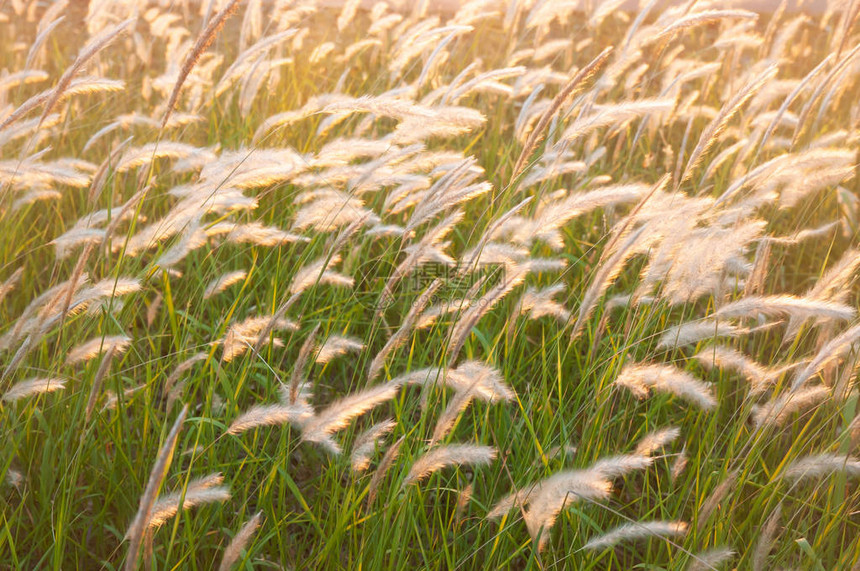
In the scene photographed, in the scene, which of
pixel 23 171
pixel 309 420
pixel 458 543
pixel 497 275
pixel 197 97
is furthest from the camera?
pixel 197 97

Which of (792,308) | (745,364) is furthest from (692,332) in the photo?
(792,308)

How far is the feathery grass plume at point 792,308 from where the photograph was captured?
1415mm

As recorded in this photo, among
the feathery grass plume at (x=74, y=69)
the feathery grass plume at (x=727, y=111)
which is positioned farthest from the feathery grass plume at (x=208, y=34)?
the feathery grass plume at (x=727, y=111)

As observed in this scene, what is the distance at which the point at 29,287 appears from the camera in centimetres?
243

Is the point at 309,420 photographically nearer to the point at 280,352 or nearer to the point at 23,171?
the point at 280,352

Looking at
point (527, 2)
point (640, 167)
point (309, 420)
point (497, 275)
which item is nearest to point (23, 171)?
point (309, 420)

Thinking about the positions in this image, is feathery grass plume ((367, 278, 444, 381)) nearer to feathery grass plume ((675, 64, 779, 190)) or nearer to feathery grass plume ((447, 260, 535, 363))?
feathery grass plume ((447, 260, 535, 363))

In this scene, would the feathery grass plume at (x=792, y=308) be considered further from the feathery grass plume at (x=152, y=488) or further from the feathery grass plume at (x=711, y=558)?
the feathery grass plume at (x=152, y=488)

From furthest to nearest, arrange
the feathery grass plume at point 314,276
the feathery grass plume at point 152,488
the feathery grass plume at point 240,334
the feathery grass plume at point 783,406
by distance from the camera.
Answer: the feathery grass plume at point 314,276, the feathery grass plume at point 240,334, the feathery grass plume at point 783,406, the feathery grass plume at point 152,488

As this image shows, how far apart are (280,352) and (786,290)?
200 cm

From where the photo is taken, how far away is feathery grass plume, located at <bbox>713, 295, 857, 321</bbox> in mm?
1415

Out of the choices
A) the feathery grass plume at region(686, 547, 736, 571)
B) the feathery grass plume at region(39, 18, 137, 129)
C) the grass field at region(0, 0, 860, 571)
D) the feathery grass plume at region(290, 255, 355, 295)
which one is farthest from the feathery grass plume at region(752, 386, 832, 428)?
the feathery grass plume at region(39, 18, 137, 129)

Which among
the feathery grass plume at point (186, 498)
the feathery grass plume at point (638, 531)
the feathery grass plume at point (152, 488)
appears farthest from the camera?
the feathery grass plume at point (638, 531)

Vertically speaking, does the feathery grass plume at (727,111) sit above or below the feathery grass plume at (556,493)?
above
